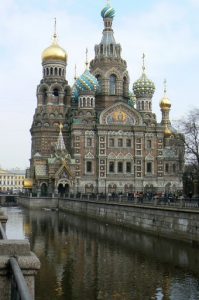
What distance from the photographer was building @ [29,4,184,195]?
63.6 metres

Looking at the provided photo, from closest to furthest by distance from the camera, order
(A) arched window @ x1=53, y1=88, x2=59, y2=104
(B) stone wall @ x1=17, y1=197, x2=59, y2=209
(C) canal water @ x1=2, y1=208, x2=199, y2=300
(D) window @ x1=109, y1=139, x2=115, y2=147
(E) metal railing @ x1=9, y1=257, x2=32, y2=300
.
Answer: (E) metal railing @ x1=9, y1=257, x2=32, y2=300
(C) canal water @ x1=2, y1=208, x2=199, y2=300
(B) stone wall @ x1=17, y1=197, x2=59, y2=209
(D) window @ x1=109, y1=139, x2=115, y2=147
(A) arched window @ x1=53, y1=88, x2=59, y2=104

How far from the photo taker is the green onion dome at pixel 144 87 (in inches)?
2678

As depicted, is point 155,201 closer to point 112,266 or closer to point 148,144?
point 112,266

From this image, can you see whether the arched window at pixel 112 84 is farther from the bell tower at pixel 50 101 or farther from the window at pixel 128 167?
the window at pixel 128 167

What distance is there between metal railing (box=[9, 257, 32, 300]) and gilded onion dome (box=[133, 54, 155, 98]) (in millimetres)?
62792

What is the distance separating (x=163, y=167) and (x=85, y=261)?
46163 millimetres

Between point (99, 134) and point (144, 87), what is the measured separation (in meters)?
10.1

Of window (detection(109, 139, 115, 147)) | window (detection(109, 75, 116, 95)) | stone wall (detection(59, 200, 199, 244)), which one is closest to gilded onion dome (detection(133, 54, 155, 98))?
window (detection(109, 75, 116, 95))

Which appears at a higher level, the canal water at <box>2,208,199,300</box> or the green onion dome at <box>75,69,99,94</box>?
the green onion dome at <box>75,69,99,94</box>

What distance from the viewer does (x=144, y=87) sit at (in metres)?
68.0

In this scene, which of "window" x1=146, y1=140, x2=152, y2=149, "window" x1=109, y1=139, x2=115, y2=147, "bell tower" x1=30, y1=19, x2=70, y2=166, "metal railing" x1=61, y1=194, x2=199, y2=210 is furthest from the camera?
"bell tower" x1=30, y1=19, x2=70, y2=166

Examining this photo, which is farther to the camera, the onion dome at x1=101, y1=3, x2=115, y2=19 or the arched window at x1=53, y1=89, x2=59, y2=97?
the onion dome at x1=101, y1=3, x2=115, y2=19

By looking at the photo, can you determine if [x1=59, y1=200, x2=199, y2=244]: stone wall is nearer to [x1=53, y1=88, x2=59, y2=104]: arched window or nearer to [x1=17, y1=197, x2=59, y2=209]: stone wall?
[x1=17, y1=197, x2=59, y2=209]: stone wall

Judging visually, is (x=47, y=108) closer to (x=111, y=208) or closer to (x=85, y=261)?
(x=111, y=208)
